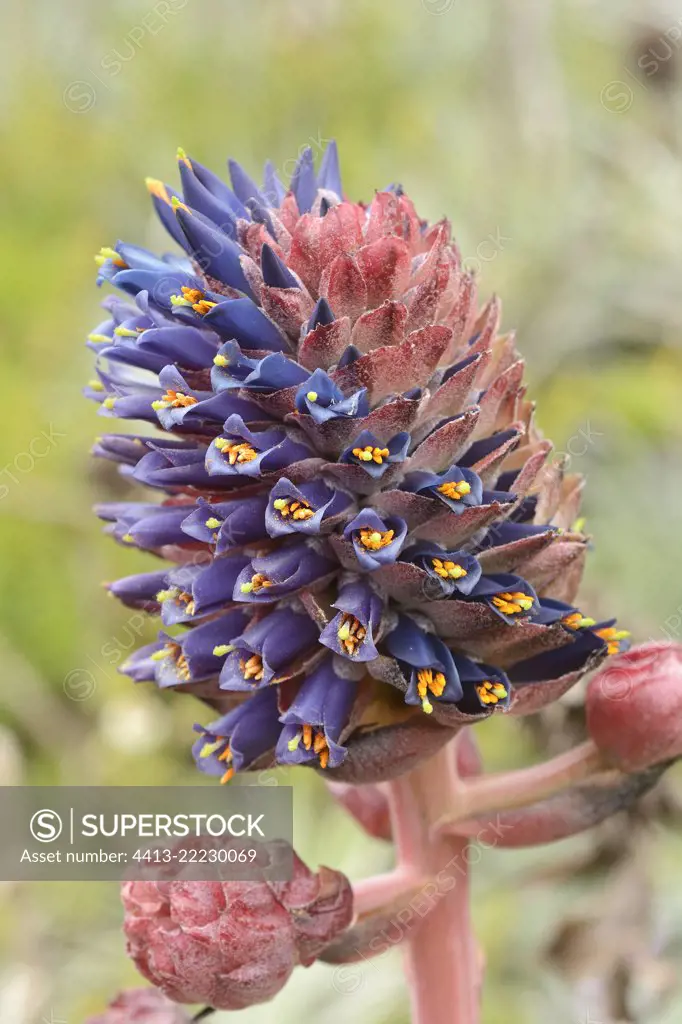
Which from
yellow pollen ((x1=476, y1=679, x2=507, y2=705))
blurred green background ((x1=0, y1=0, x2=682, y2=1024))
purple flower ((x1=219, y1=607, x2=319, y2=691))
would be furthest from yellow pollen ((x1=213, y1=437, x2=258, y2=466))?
blurred green background ((x1=0, y1=0, x2=682, y2=1024))

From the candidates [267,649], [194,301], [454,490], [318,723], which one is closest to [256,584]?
[267,649]

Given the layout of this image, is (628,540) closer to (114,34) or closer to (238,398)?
(238,398)

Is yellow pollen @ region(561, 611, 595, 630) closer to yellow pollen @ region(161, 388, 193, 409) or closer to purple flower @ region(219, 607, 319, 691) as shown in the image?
purple flower @ region(219, 607, 319, 691)

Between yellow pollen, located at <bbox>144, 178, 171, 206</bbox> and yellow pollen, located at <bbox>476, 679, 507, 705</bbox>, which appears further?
yellow pollen, located at <bbox>144, 178, 171, 206</bbox>

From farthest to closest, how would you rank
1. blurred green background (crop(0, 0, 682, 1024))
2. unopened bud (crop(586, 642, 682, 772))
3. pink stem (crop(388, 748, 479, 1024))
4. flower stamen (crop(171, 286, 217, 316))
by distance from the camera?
1. blurred green background (crop(0, 0, 682, 1024))
2. pink stem (crop(388, 748, 479, 1024))
3. unopened bud (crop(586, 642, 682, 772))
4. flower stamen (crop(171, 286, 217, 316))

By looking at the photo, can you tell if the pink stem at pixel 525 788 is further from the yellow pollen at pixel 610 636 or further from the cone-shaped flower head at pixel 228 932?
the cone-shaped flower head at pixel 228 932

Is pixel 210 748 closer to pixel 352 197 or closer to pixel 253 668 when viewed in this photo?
pixel 253 668
